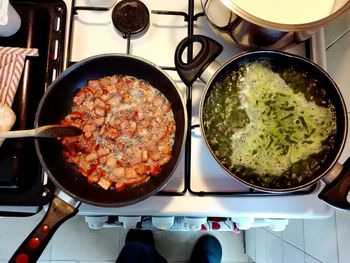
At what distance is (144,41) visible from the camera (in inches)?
28.7

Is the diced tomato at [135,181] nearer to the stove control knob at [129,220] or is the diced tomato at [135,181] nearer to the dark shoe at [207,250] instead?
the stove control knob at [129,220]

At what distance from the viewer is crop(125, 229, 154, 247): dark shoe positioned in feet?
4.33

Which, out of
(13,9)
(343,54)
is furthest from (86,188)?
(343,54)

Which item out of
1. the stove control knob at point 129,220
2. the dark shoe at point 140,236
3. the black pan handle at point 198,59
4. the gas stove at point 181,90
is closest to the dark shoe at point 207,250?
the dark shoe at point 140,236

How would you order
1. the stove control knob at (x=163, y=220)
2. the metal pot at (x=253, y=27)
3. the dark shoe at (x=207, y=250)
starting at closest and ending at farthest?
1. the metal pot at (x=253, y=27)
2. the stove control knob at (x=163, y=220)
3. the dark shoe at (x=207, y=250)

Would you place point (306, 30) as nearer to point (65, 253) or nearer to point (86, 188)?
point (86, 188)

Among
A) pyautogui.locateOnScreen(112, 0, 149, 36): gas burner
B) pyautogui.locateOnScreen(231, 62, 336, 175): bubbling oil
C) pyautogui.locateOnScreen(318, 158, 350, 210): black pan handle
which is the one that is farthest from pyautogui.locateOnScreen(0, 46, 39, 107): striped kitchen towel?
pyautogui.locateOnScreen(318, 158, 350, 210): black pan handle

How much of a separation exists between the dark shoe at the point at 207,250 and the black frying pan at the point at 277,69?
2.50 ft

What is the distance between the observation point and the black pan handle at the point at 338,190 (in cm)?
55

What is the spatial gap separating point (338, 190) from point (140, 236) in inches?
36.0

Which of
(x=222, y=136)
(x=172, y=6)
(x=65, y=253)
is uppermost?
(x=172, y=6)

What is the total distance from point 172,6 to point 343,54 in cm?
35

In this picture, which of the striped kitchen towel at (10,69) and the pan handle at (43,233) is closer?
the pan handle at (43,233)

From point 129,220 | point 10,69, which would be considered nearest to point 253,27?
point 10,69
